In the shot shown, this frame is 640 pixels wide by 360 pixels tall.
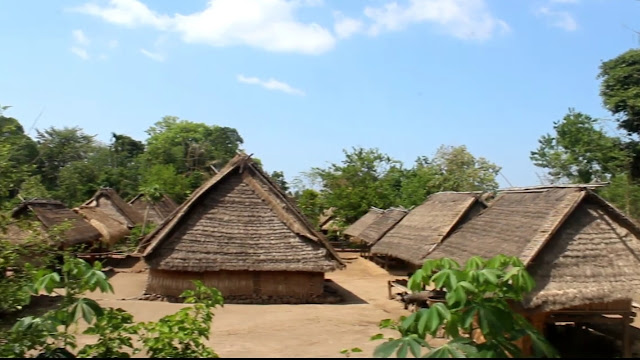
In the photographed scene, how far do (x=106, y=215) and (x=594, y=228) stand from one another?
78.4ft

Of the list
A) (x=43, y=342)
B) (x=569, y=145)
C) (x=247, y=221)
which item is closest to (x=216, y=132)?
(x=569, y=145)

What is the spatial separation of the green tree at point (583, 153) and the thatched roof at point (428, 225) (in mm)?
10078

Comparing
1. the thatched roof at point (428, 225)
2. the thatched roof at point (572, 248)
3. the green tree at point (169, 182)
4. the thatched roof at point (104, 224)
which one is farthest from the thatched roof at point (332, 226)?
the thatched roof at point (572, 248)

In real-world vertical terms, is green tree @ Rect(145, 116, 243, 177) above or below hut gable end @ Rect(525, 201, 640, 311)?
above

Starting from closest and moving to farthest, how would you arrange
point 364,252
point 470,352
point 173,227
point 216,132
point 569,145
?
point 470,352, point 173,227, point 569,145, point 364,252, point 216,132

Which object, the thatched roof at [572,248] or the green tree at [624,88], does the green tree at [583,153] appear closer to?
the green tree at [624,88]

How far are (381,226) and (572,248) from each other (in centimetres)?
1660

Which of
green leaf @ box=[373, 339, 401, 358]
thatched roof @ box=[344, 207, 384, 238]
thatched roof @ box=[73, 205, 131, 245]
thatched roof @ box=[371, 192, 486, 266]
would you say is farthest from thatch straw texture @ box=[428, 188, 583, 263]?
thatched roof @ box=[73, 205, 131, 245]

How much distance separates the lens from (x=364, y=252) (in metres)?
30.5

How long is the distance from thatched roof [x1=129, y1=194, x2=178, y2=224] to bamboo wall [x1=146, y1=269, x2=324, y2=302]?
696 inches

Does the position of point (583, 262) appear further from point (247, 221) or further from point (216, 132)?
point (216, 132)

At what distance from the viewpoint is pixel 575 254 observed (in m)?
9.77

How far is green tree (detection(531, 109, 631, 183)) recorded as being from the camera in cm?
2597

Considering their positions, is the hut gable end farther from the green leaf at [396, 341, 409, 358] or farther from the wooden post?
the green leaf at [396, 341, 409, 358]
